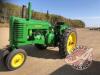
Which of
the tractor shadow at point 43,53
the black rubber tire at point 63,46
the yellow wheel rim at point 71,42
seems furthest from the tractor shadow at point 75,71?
the yellow wheel rim at point 71,42

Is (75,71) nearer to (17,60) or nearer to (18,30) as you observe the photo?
(17,60)

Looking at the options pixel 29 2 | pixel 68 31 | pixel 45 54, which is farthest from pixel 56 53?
pixel 29 2

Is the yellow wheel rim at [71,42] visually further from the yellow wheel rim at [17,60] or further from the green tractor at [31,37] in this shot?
the yellow wheel rim at [17,60]

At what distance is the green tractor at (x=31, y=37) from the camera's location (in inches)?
249

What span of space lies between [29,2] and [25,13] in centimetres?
48

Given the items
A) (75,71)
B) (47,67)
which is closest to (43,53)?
(47,67)

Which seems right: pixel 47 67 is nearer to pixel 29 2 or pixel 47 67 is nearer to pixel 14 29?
pixel 14 29

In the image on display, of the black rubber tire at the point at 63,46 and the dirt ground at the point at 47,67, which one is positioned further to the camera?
the black rubber tire at the point at 63,46

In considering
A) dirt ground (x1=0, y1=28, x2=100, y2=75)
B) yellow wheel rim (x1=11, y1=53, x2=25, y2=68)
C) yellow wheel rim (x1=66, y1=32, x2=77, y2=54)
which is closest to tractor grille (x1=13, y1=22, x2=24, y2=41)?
yellow wheel rim (x1=11, y1=53, x2=25, y2=68)

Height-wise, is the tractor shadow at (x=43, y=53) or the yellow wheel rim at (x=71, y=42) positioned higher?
the yellow wheel rim at (x=71, y=42)

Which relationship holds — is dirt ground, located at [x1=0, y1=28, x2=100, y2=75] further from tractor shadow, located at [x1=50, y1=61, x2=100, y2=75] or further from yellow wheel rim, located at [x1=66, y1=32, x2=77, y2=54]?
yellow wheel rim, located at [x1=66, y1=32, x2=77, y2=54]

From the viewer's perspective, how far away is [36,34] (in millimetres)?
7617

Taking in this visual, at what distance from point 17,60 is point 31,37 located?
1318mm

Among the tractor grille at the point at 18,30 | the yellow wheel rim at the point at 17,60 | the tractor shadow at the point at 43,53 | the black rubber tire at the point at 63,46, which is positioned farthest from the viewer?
the tractor shadow at the point at 43,53
